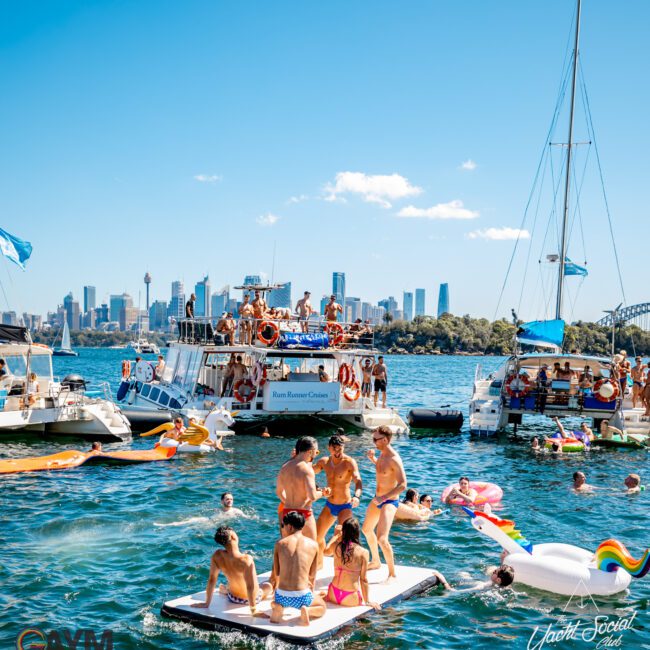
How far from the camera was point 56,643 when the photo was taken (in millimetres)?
9125

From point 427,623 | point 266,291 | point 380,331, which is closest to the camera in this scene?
point 427,623

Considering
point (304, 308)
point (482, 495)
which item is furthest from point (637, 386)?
point (482, 495)

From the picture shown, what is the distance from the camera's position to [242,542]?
515 inches

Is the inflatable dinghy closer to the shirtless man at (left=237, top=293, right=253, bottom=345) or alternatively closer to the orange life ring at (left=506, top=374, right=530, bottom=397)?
the orange life ring at (left=506, top=374, right=530, bottom=397)

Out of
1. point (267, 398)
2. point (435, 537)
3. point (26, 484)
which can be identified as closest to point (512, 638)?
point (435, 537)

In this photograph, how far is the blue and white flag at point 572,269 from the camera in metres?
33.7

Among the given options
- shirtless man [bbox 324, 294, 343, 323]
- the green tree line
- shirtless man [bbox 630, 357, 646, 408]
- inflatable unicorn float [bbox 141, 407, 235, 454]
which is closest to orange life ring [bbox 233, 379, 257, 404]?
inflatable unicorn float [bbox 141, 407, 235, 454]

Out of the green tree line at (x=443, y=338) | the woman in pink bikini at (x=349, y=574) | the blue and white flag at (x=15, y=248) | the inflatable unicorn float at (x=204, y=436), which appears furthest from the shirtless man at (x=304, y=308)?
the green tree line at (x=443, y=338)

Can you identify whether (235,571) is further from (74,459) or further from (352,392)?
(352,392)

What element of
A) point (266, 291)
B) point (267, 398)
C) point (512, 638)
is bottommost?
point (512, 638)

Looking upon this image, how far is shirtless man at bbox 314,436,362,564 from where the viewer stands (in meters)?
10.3

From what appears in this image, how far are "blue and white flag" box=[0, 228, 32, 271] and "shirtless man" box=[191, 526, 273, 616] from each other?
1955 cm

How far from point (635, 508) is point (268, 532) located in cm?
869

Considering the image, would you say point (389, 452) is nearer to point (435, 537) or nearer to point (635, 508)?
point (435, 537)
